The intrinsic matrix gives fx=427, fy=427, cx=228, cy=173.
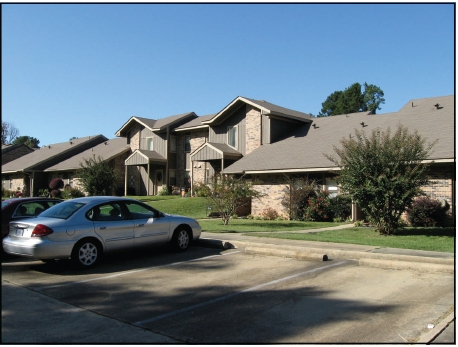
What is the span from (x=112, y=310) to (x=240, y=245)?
574 centimetres

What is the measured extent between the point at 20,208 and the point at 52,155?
37470 millimetres

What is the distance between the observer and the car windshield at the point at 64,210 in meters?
9.50

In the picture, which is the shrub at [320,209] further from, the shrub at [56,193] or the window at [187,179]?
the shrub at [56,193]

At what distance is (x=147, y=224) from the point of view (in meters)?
10.5

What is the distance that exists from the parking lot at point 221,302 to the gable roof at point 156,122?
27.3 m

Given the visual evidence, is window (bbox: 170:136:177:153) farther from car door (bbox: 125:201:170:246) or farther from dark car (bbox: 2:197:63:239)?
car door (bbox: 125:201:170:246)

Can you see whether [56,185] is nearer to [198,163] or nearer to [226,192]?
[198,163]

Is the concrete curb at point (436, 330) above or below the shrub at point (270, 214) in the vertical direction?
below

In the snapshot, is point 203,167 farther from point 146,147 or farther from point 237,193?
point 237,193

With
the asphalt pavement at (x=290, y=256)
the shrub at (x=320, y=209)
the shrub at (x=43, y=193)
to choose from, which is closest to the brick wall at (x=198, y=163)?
the shrub at (x=320, y=209)

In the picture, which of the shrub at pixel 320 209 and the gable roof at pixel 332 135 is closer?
the gable roof at pixel 332 135

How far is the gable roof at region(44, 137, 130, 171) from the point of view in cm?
4011

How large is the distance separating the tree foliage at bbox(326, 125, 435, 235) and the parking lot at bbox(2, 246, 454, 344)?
16.6 feet

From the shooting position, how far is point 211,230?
15.6 meters
